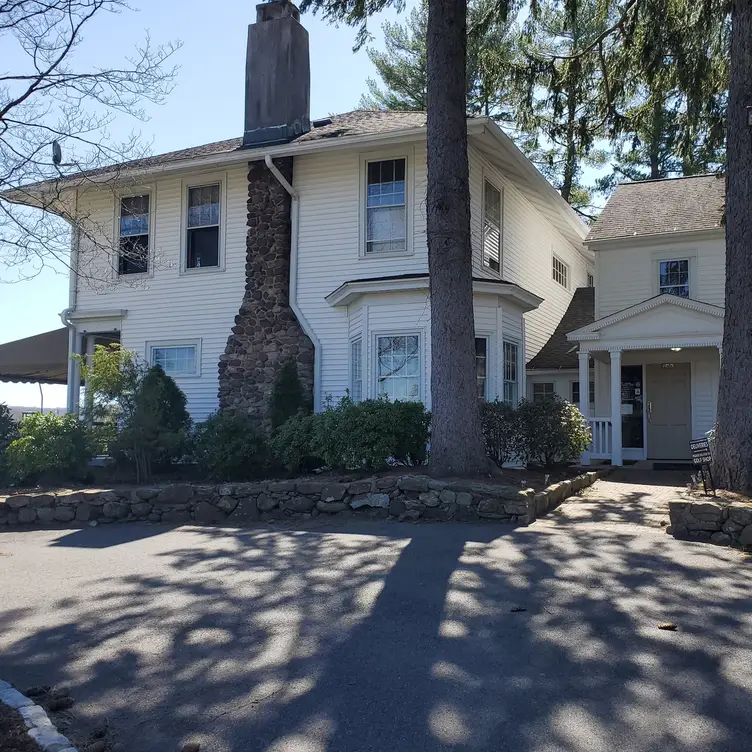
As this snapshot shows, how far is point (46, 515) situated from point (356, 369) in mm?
5922

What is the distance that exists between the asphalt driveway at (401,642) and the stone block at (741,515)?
425 millimetres

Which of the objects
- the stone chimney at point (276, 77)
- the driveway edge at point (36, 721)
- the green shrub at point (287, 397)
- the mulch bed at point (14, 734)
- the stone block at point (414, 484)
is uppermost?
the stone chimney at point (276, 77)

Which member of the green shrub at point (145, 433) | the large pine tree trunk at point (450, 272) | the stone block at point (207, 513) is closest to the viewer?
the large pine tree trunk at point (450, 272)

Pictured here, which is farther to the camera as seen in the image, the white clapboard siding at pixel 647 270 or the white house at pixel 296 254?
the white clapboard siding at pixel 647 270

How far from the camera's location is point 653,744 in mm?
3531

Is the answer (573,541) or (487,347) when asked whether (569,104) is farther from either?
(573,541)

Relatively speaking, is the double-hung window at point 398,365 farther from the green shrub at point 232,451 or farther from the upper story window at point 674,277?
the upper story window at point 674,277

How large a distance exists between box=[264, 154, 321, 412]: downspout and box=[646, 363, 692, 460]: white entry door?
25.8 ft

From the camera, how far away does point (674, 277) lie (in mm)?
17406

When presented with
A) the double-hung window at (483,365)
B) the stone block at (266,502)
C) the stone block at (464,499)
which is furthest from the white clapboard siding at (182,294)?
the stone block at (464,499)

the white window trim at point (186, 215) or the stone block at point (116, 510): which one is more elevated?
the white window trim at point (186, 215)

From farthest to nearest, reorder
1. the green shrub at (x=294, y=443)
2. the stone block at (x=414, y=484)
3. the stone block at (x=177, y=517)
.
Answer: the green shrub at (x=294, y=443)
the stone block at (x=177, y=517)
the stone block at (x=414, y=484)

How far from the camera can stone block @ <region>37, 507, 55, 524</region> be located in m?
10.4

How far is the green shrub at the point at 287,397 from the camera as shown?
1334cm
